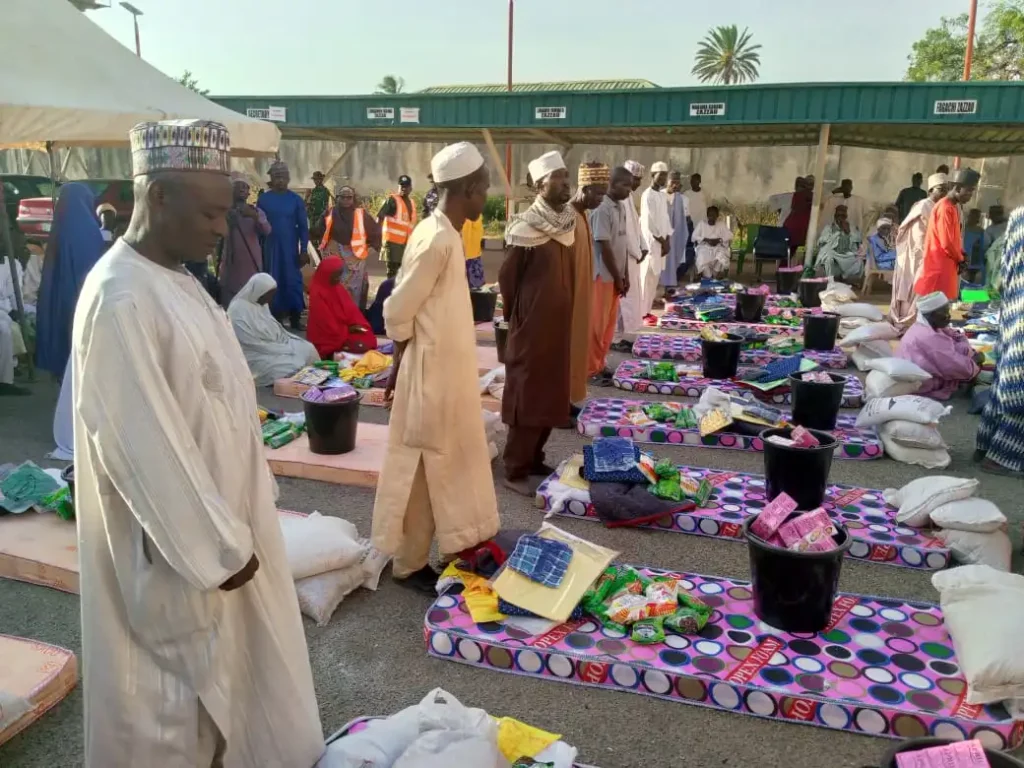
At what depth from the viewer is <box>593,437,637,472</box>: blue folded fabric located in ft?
14.5

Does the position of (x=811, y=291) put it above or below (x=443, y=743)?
above

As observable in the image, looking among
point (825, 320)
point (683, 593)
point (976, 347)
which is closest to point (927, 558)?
point (683, 593)

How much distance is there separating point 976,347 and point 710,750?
274 inches

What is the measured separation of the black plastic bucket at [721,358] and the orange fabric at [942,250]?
132 inches

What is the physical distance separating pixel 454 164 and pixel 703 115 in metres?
10.5

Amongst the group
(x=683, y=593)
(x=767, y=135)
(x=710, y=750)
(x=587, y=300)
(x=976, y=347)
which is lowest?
(x=710, y=750)

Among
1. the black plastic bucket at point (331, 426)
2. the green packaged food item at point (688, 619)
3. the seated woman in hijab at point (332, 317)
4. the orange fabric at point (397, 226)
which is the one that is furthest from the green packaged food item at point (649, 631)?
the orange fabric at point (397, 226)

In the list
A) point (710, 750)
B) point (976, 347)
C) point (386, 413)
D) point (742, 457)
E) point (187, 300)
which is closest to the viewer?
point (187, 300)

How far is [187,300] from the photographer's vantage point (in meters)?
1.72

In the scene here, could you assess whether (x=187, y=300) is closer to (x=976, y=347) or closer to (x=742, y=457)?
(x=742, y=457)

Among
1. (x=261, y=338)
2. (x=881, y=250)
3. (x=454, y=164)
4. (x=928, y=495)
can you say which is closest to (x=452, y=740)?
(x=454, y=164)

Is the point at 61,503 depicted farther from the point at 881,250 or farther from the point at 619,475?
the point at 881,250

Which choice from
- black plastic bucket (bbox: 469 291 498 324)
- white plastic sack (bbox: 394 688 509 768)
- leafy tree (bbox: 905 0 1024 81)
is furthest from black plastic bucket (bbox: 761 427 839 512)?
leafy tree (bbox: 905 0 1024 81)

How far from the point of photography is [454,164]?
3098mm
